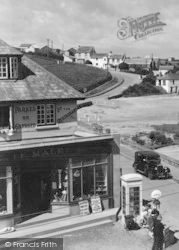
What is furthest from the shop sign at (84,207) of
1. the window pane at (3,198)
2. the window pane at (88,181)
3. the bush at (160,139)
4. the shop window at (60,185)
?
the bush at (160,139)

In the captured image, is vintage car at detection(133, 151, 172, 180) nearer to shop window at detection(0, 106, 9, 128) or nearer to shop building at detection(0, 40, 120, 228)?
shop building at detection(0, 40, 120, 228)

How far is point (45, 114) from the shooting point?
76.5ft

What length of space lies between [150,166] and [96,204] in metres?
10.1

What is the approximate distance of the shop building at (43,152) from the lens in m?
18.4

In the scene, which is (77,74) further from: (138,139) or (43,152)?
(43,152)

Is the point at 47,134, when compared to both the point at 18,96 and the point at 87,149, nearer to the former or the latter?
the point at 18,96

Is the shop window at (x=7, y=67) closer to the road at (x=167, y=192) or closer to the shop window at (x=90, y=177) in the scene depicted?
the shop window at (x=90, y=177)

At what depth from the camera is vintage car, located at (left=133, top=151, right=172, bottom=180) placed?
1117 inches

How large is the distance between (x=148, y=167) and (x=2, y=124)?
1176 cm

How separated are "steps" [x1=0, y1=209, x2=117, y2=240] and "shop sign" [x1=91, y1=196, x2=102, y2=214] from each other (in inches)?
10.2

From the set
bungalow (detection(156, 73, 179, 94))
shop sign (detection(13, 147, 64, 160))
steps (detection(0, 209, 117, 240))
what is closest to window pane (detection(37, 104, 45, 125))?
shop sign (detection(13, 147, 64, 160))

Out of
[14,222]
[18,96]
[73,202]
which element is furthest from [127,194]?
[18,96]

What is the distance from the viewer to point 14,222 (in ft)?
60.0

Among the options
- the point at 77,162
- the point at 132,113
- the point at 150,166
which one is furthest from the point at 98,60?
the point at 77,162
